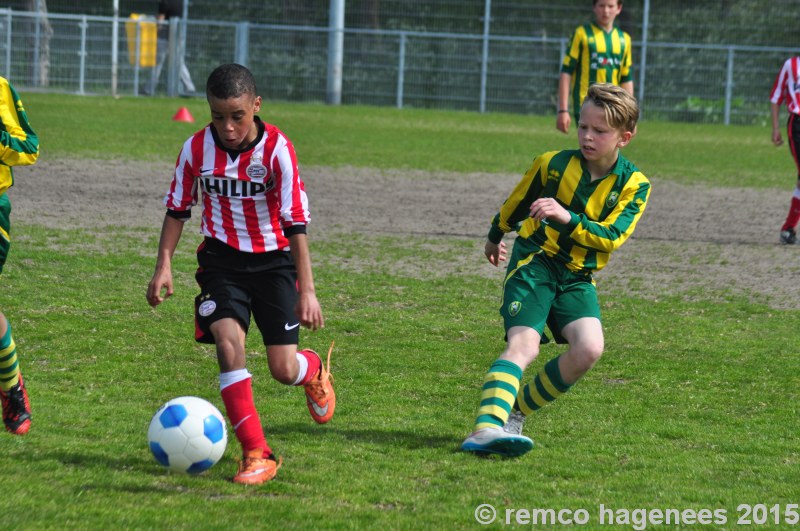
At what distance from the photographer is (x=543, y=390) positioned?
4.86 meters

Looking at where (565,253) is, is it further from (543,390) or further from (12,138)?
(12,138)

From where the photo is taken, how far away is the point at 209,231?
15.3 feet

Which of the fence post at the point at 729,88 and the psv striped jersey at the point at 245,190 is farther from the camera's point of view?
the fence post at the point at 729,88

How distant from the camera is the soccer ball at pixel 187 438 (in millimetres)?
4211

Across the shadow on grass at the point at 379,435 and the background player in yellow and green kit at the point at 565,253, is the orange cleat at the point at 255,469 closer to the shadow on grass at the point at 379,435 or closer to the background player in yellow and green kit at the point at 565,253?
the shadow on grass at the point at 379,435

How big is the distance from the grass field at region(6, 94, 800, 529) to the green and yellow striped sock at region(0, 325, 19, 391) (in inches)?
9.1

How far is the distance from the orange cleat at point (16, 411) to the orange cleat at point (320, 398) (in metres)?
1.14

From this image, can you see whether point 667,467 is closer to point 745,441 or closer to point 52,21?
point 745,441

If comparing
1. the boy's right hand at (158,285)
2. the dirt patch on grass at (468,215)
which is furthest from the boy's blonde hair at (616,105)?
the dirt patch on grass at (468,215)

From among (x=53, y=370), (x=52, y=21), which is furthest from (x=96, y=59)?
(x=53, y=370)

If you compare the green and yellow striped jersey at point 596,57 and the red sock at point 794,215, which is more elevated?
the green and yellow striped jersey at point 596,57

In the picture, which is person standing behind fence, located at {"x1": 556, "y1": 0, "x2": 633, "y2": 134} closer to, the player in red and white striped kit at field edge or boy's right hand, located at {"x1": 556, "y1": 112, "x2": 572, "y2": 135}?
boy's right hand, located at {"x1": 556, "y1": 112, "x2": 572, "y2": 135}

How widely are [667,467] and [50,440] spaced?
241cm

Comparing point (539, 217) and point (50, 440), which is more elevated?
point (539, 217)
